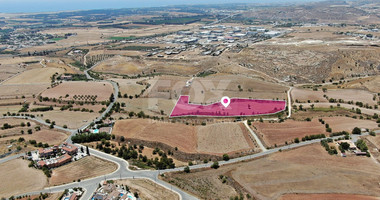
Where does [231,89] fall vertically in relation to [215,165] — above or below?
above

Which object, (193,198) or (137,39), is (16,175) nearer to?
(193,198)

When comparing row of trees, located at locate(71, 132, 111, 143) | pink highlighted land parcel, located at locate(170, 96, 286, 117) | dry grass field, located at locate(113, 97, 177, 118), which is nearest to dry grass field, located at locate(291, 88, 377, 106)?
pink highlighted land parcel, located at locate(170, 96, 286, 117)

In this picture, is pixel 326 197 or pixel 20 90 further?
pixel 20 90

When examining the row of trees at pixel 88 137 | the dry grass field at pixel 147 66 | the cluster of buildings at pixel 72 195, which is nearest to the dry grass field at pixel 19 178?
the cluster of buildings at pixel 72 195

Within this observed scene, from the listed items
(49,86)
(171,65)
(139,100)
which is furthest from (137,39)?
(139,100)

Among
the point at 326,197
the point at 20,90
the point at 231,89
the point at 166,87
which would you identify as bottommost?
the point at 326,197

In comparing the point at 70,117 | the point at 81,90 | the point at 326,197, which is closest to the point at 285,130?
the point at 326,197

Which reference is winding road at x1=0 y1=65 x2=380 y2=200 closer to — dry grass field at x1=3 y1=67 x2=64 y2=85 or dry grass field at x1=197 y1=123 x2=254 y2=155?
dry grass field at x1=197 y1=123 x2=254 y2=155

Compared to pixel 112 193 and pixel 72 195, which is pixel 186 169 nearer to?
pixel 112 193
